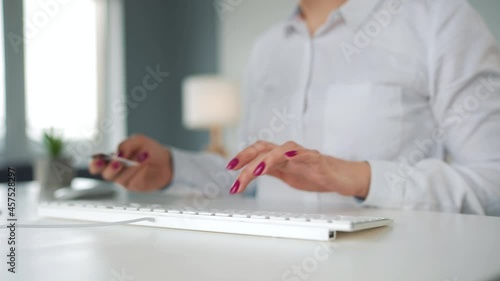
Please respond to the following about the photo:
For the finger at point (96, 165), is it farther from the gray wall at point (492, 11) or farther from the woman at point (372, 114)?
the gray wall at point (492, 11)

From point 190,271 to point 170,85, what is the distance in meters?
4.24

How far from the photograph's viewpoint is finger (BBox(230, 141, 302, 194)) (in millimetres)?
670

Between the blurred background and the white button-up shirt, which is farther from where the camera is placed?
the blurred background

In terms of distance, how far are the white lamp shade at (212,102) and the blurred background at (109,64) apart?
4.5 inches

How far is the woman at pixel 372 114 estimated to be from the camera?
89cm

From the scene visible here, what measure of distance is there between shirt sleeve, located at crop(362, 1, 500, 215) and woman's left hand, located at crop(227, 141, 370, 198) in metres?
0.03

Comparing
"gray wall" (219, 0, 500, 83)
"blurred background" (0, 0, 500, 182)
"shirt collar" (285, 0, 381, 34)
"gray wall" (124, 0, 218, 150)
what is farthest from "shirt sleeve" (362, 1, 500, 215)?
"gray wall" (124, 0, 218, 150)

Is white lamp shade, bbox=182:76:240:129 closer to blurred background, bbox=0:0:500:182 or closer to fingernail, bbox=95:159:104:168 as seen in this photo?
blurred background, bbox=0:0:500:182

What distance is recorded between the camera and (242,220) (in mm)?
615

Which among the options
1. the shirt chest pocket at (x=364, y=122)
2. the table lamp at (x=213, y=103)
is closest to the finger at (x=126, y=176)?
the shirt chest pocket at (x=364, y=122)

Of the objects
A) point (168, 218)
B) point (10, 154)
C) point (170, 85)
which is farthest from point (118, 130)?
point (168, 218)

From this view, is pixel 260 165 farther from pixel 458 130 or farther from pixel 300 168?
pixel 458 130

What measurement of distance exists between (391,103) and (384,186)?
240 millimetres

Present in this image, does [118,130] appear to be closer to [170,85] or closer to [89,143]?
[89,143]
